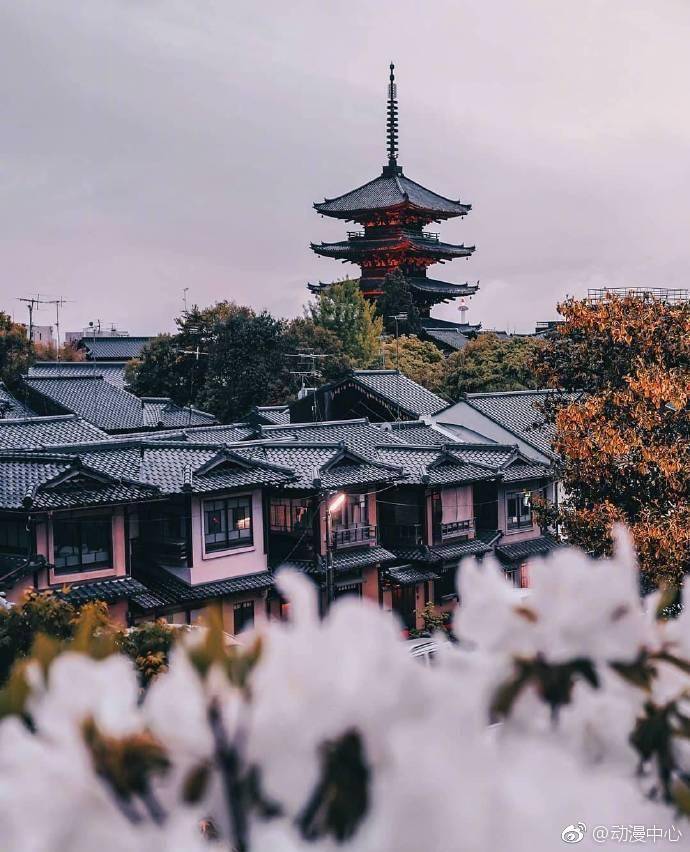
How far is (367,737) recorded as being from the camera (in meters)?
1.79

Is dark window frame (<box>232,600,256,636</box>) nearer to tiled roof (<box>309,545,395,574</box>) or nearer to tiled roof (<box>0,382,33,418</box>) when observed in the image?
tiled roof (<box>309,545,395,574</box>)

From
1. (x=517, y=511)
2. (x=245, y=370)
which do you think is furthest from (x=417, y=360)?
(x=517, y=511)

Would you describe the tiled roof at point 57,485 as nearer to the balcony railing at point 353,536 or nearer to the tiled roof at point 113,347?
the balcony railing at point 353,536

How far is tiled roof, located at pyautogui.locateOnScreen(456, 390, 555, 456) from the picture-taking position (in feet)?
103

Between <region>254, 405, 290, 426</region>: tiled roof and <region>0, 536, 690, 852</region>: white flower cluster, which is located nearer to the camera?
<region>0, 536, 690, 852</region>: white flower cluster

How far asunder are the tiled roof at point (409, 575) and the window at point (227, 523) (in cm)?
461

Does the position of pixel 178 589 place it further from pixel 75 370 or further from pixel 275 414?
pixel 75 370

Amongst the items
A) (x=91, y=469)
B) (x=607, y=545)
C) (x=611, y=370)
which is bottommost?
(x=607, y=545)

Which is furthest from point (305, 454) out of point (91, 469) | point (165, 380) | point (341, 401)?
point (165, 380)

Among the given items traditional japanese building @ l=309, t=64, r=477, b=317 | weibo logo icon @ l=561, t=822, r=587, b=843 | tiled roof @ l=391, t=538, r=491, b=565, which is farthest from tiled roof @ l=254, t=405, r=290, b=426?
weibo logo icon @ l=561, t=822, r=587, b=843

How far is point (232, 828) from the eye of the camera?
183cm

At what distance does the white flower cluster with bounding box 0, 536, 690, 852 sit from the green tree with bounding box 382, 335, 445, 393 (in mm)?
41165

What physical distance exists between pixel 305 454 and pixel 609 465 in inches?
349

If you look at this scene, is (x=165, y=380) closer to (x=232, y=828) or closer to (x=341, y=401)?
(x=341, y=401)
